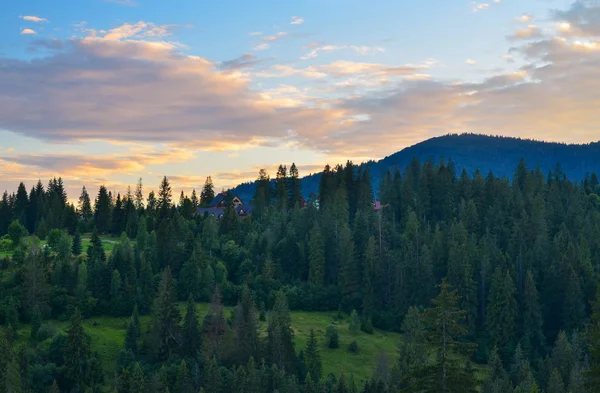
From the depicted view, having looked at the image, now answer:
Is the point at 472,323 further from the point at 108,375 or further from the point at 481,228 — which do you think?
the point at 108,375

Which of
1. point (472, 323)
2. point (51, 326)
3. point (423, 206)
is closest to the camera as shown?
point (51, 326)

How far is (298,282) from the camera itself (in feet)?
394

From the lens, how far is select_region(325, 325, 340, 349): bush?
94000 mm

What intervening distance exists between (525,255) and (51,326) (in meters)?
81.2

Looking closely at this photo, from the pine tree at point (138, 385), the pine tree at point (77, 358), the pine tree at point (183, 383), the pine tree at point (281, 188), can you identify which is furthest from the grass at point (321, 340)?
the pine tree at point (281, 188)

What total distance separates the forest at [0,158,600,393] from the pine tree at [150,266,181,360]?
0.76ft

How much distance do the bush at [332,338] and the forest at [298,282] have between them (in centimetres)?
42

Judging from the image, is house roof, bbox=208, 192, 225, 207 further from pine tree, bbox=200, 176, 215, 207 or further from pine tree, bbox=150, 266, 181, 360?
pine tree, bbox=150, 266, 181, 360

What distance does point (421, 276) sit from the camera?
112m

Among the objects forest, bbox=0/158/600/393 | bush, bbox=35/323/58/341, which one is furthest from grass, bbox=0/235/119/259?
bush, bbox=35/323/58/341

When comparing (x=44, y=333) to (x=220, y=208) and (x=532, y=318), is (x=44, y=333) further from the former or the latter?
(x=220, y=208)

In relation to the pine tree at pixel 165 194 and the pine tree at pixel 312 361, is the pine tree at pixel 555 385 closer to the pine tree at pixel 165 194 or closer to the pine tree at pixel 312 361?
the pine tree at pixel 312 361

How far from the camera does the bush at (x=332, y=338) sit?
94000 millimetres

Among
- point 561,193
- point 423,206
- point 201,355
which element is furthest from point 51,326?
point 561,193
